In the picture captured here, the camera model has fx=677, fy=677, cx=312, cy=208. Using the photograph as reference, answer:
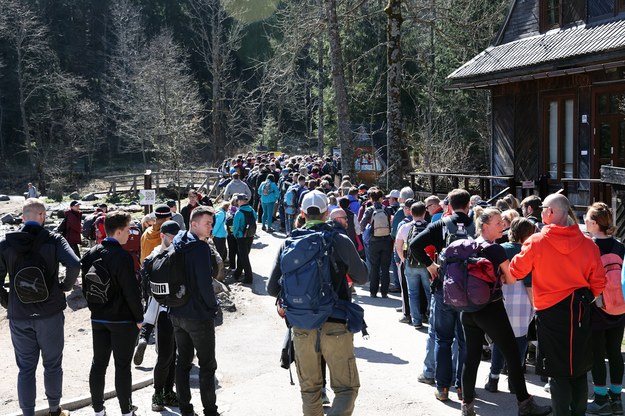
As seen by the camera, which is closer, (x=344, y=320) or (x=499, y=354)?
(x=344, y=320)

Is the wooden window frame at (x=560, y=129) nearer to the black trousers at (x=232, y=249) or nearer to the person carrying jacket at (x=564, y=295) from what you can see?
the black trousers at (x=232, y=249)

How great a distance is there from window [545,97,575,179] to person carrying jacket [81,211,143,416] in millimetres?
13998

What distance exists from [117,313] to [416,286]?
183 inches

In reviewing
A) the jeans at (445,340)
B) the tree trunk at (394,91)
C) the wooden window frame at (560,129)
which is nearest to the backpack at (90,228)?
the tree trunk at (394,91)

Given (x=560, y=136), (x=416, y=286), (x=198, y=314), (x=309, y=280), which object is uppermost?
(x=560, y=136)

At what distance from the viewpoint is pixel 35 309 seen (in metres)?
6.27

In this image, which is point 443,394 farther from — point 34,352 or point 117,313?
point 34,352

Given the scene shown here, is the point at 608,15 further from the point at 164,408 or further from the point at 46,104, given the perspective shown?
the point at 46,104

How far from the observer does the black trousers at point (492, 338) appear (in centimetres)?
586

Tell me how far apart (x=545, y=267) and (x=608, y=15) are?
1307cm

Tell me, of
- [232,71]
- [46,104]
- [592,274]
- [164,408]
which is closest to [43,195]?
[46,104]

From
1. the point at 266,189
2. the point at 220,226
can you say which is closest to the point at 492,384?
the point at 220,226

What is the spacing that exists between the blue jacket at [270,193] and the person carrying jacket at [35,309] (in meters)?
13.1

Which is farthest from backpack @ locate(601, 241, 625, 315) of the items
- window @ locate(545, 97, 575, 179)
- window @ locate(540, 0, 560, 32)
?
window @ locate(540, 0, 560, 32)
